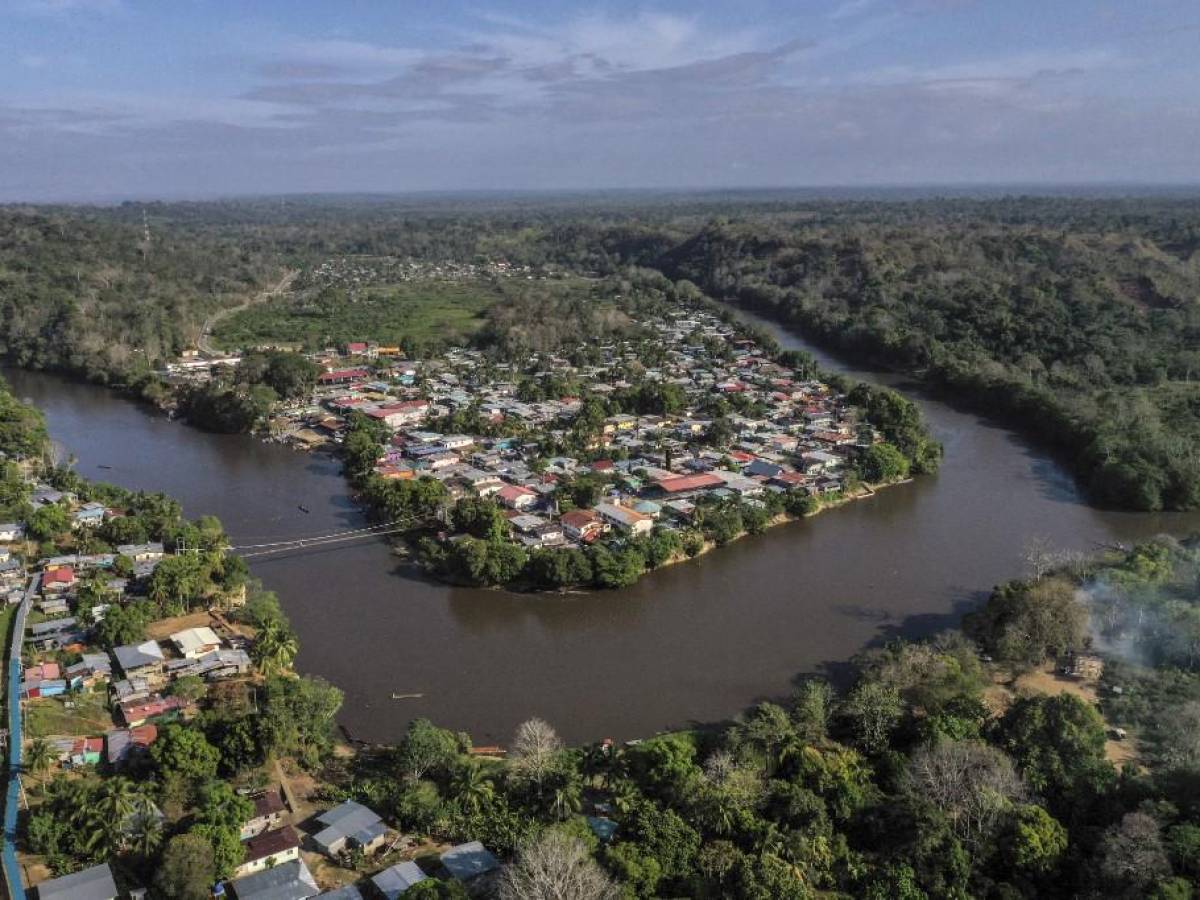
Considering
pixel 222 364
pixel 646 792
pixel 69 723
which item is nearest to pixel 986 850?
pixel 646 792

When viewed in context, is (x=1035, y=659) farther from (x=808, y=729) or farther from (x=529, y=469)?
(x=529, y=469)

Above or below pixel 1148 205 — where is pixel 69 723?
below

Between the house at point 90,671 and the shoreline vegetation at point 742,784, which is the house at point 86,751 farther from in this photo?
the house at point 90,671

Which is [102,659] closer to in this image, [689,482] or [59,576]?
[59,576]

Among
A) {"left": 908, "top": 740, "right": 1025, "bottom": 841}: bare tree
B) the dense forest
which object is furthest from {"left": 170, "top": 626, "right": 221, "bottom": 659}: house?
the dense forest

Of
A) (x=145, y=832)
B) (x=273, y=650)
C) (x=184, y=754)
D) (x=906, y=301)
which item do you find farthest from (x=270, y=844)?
(x=906, y=301)

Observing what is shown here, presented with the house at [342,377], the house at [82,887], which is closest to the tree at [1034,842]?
the house at [82,887]
